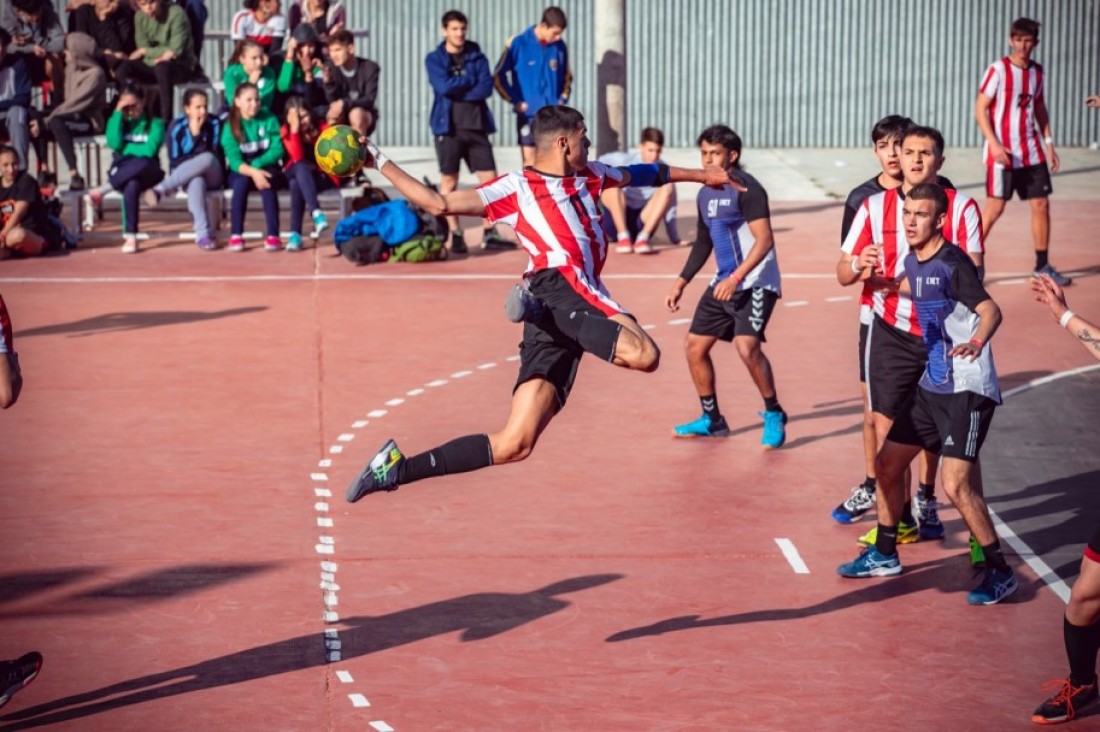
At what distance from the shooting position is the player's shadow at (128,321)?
14.5 m

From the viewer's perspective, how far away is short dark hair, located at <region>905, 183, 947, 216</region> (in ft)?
25.9

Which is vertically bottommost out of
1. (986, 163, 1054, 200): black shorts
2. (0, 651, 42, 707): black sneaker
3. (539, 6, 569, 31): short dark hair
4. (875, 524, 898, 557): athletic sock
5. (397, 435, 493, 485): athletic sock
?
(0, 651, 42, 707): black sneaker

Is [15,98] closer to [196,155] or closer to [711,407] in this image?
[196,155]

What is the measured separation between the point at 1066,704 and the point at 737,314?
4444 millimetres

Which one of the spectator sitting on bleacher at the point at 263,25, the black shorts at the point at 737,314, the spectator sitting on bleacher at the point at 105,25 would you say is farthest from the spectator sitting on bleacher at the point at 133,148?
the black shorts at the point at 737,314

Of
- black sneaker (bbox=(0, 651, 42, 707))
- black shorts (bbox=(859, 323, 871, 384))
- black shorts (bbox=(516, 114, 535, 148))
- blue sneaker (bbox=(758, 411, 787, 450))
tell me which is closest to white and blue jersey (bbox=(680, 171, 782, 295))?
blue sneaker (bbox=(758, 411, 787, 450))

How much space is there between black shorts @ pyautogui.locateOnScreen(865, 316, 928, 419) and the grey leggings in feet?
36.8

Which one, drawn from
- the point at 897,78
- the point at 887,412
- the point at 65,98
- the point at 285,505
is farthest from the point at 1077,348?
the point at 897,78

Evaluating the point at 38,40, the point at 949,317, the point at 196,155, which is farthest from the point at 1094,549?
the point at 38,40

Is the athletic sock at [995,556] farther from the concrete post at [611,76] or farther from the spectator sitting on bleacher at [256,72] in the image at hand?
the concrete post at [611,76]

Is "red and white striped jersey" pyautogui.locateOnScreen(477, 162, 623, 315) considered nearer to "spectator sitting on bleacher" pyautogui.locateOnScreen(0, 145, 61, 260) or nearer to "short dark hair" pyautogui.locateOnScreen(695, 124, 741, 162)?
"short dark hair" pyautogui.locateOnScreen(695, 124, 741, 162)

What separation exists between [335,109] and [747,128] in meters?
11.6

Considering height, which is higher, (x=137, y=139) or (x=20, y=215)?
(x=137, y=139)

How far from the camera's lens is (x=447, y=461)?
792 centimetres
